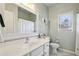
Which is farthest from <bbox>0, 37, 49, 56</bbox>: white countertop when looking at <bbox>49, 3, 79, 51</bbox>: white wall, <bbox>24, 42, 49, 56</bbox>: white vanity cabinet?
<bbox>49, 3, 79, 51</bbox>: white wall

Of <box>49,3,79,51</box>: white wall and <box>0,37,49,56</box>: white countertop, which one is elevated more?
<box>49,3,79,51</box>: white wall

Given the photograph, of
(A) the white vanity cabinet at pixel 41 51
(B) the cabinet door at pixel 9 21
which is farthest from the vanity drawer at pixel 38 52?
(B) the cabinet door at pixel 9 21

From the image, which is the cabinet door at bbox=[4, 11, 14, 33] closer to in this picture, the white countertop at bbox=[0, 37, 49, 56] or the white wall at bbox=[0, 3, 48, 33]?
the white wall at bbox=[0, 3, 48, 33]

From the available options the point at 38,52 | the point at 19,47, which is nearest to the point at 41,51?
the point at 38,52

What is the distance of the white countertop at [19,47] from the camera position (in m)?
1.32

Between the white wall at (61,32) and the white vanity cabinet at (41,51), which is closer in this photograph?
the white vanity cabinet at (41,51)

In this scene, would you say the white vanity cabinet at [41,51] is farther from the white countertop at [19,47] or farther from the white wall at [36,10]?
the white wall at [36,10]

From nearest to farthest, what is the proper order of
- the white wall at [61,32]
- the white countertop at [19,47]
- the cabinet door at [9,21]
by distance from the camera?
the white countertop at [19,47] → the cabinet door at [9,21] → the white wall at [61,32]

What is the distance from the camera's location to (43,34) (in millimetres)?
1717

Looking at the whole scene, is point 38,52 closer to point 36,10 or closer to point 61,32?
point 61,32

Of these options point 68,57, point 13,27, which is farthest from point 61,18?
point 13,27

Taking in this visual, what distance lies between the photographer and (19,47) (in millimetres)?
1482

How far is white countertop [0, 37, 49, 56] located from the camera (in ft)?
4.32

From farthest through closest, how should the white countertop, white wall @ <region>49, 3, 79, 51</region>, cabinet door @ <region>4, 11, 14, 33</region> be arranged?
1. white wall @ <region>49, 3, 79, 51</region>
2. cabinet door @ <region>4, 11, 14, 33</region>
3. the white countertop
